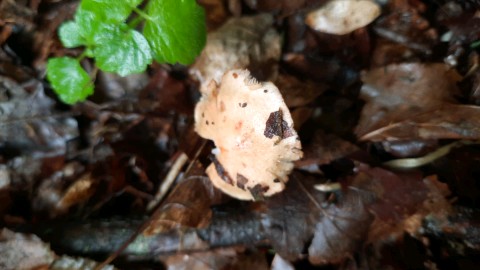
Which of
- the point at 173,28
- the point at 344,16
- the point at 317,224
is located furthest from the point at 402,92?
the point at 173,28

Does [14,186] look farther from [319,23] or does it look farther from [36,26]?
[319,23]

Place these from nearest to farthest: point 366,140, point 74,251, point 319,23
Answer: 1. point 74,251
2. point 366,140
3. point 319,23

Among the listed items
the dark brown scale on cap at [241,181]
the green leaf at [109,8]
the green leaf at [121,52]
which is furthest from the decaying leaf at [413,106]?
the green leaf at [109,8]

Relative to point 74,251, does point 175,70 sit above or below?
above

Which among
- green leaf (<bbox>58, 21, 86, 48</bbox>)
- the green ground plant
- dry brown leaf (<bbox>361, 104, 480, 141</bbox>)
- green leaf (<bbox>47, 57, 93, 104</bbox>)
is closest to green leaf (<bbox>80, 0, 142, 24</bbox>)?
the green ground plant

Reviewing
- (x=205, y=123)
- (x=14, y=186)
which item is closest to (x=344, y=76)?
(x=205, y=123)

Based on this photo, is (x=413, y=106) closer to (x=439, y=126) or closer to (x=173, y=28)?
(x=439, y=126)

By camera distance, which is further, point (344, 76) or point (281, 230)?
point (344, 76)
